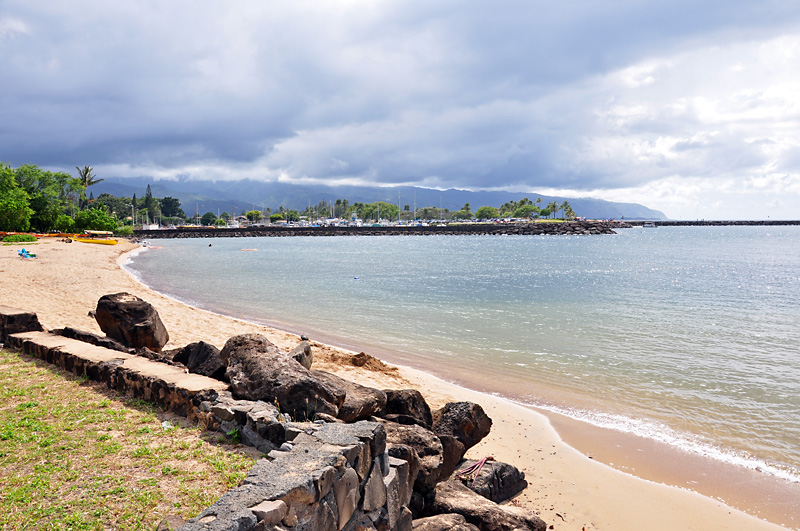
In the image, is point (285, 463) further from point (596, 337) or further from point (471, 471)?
point (596, 337)

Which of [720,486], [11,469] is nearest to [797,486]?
[720,486]

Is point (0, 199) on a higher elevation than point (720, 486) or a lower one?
higher

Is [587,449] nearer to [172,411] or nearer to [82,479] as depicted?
[172,411]

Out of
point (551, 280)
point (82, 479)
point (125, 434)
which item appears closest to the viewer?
point (82, 479)

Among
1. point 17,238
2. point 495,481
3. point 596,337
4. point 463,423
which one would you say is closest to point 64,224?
point 17,238

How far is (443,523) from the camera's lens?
5961mm

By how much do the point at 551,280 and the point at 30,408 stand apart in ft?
127

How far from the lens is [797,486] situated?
331 inches

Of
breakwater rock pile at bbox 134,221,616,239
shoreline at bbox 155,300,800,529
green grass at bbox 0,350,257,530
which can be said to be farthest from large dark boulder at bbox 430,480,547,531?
breakwater rock pile at bbox 134,221,616,239

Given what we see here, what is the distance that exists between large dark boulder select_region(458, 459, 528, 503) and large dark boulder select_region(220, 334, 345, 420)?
239cm

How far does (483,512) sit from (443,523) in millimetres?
690

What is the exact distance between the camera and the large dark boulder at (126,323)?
1105 cm

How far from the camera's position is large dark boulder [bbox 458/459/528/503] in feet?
23.8

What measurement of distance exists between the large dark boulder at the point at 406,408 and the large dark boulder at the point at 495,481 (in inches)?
37.2
